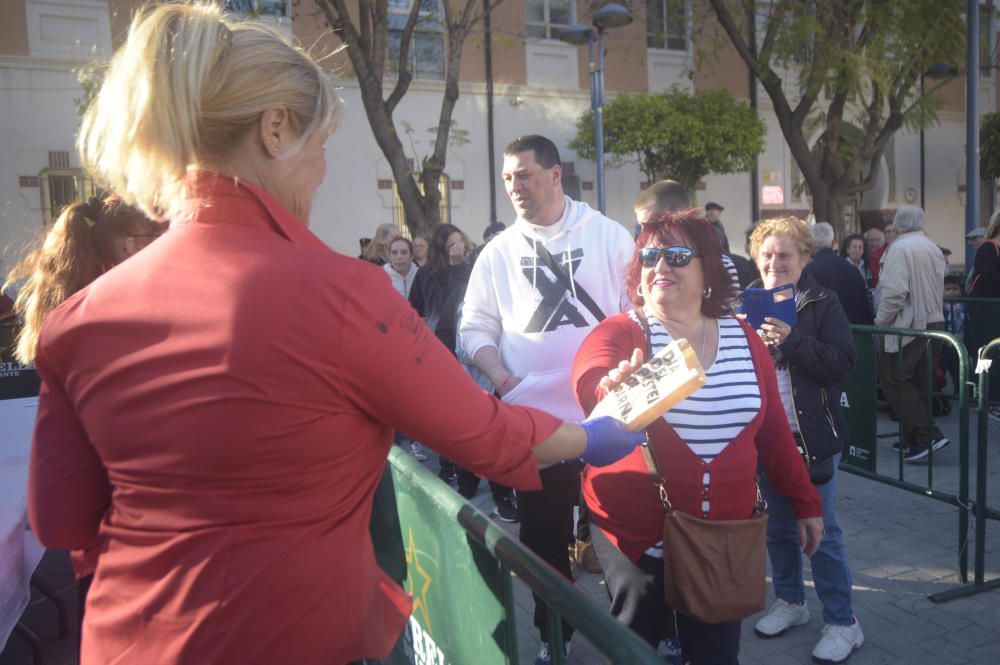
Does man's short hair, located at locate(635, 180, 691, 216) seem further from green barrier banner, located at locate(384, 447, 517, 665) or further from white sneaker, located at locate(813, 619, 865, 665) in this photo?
green barrier banner, located at locate(384, 447, 517, 665)

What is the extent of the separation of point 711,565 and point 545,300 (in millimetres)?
1381

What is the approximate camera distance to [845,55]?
14016mm

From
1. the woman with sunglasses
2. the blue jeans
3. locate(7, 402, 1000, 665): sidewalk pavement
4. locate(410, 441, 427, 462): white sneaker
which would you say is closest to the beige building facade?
locate(410, 441, 427, 462): white sneaker

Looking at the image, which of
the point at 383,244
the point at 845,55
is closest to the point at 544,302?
the point at 383,244

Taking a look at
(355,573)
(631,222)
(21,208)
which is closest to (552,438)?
(355,573)

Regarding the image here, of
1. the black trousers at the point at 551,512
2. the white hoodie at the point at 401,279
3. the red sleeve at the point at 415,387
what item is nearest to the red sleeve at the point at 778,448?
the black trousers at the point at 551,512

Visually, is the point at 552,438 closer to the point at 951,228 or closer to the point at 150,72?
the point at 150,72

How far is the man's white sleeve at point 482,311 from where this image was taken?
3.70 m

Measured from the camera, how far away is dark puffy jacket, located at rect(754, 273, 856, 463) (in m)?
3.56

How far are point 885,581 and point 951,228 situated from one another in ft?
78.9

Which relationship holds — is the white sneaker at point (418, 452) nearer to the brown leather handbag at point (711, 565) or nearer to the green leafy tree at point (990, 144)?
the brown leather handbag at point (711, 565)

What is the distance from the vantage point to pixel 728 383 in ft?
8.73

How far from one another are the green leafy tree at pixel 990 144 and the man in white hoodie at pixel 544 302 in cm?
2376

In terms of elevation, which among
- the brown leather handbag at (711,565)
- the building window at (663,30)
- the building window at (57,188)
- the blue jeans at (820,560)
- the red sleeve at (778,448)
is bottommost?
the blue jeans at (820,560)
